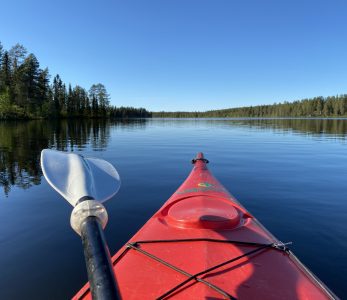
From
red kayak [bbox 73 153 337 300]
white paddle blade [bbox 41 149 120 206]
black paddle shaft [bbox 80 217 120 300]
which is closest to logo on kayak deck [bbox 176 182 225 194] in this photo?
red kayak [bbox 73 153 337 300]

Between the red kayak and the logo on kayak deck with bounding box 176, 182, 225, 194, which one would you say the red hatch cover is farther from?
the logo on kayak deck with bounding box 176, 182, 225, 194

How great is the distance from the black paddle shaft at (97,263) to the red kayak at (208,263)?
0.75 metres

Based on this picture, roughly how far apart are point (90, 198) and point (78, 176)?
0.46 meters

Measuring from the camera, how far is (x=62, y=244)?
540 centimetres

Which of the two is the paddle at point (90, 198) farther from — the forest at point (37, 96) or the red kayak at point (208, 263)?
the forest at point (37, 96)

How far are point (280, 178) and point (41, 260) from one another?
9.32 metres

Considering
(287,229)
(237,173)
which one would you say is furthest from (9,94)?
(287,229)

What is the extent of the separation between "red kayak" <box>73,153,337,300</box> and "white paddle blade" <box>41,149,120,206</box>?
0.75m

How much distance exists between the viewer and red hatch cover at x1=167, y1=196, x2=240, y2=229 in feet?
11.5

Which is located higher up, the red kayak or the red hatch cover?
the red hatch cover

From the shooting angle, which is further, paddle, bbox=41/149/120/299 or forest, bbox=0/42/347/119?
forest, bbox=0/42/347/119

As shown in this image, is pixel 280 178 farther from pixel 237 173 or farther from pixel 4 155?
pixel 4 155

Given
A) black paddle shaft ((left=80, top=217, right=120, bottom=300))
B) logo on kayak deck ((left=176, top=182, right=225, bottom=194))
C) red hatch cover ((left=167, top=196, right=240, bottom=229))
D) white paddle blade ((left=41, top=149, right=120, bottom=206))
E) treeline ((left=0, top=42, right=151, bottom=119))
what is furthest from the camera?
treeline ((left=0, top=42, right=151, bottom=119))

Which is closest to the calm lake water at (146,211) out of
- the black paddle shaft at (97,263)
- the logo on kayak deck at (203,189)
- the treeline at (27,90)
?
the logo on kayak deck at (203,189)
